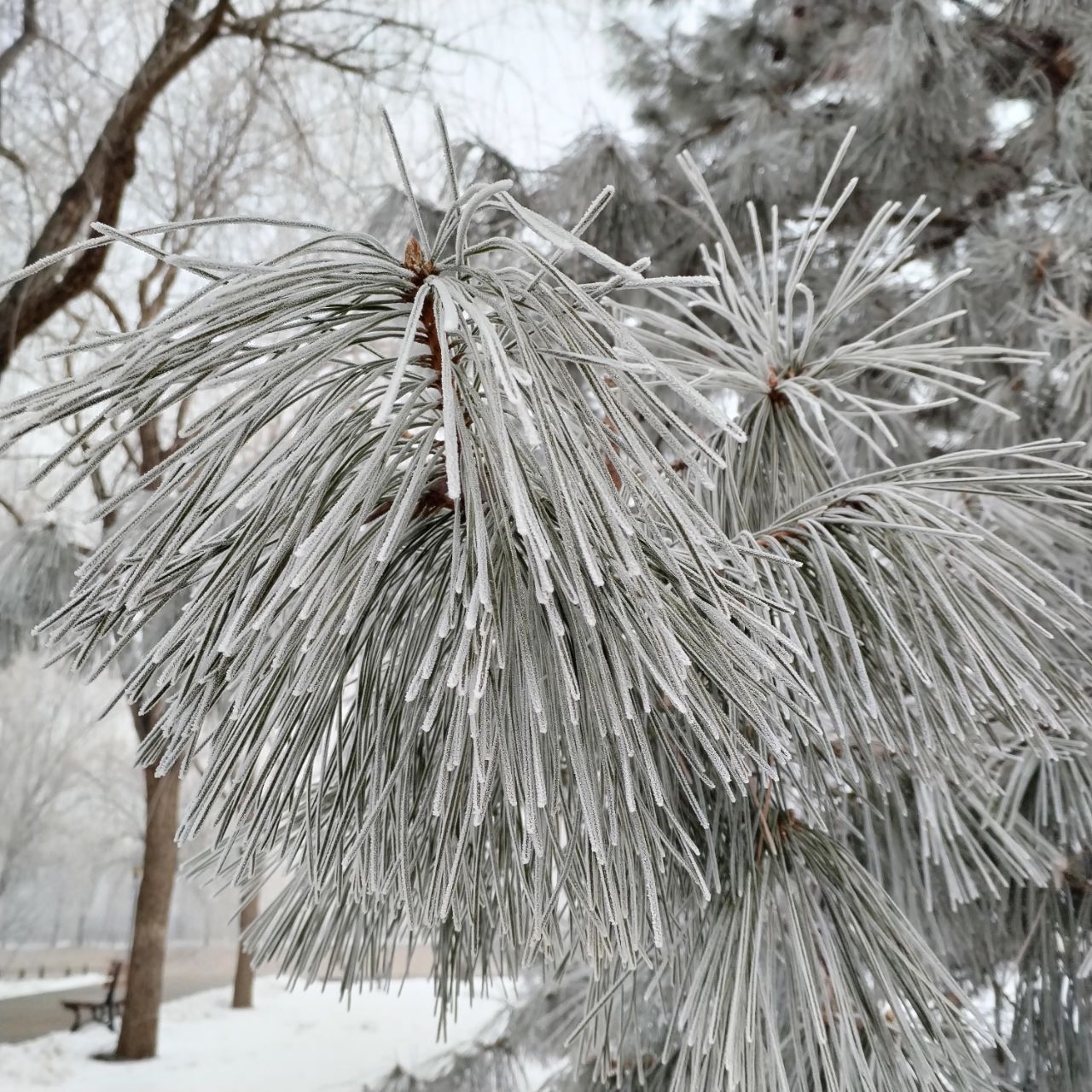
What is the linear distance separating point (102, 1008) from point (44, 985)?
133 mm

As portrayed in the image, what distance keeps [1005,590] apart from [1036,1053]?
228 mm

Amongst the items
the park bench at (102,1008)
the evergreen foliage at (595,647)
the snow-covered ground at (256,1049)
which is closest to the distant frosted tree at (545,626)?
the evergreen foliage at (595,647)

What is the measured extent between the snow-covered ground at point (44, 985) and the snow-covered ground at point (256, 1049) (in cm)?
13

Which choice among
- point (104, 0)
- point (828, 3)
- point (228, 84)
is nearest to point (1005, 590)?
point (828, 3)

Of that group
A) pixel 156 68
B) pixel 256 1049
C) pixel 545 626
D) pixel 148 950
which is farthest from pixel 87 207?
pixel 256 1049

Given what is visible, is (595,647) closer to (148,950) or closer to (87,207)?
(87,207)

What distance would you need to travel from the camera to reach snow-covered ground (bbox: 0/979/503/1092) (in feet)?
5.15

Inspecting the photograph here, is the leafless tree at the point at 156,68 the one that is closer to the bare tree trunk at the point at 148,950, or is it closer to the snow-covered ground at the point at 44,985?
the bare tree trunk at the point at 148,950

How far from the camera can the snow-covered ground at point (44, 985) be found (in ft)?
5.79

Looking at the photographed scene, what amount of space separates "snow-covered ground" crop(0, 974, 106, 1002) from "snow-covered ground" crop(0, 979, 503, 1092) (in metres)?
0.13

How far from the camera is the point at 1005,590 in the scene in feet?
0.67

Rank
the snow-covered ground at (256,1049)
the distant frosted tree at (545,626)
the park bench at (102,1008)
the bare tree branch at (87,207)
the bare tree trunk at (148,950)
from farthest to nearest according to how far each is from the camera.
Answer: the park bench at (102,1008) < the bare tree trunk at (148,950) < the snow-covered ground at (256,1049) < the bare tree branch at (87,207) < the distant frosted tree at (545,626)

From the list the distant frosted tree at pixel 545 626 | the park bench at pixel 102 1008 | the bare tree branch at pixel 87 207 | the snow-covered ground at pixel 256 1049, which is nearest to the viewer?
the distant frosted tree at pixel 545 626

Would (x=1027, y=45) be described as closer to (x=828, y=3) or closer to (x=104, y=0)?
(x=828, y=3)
